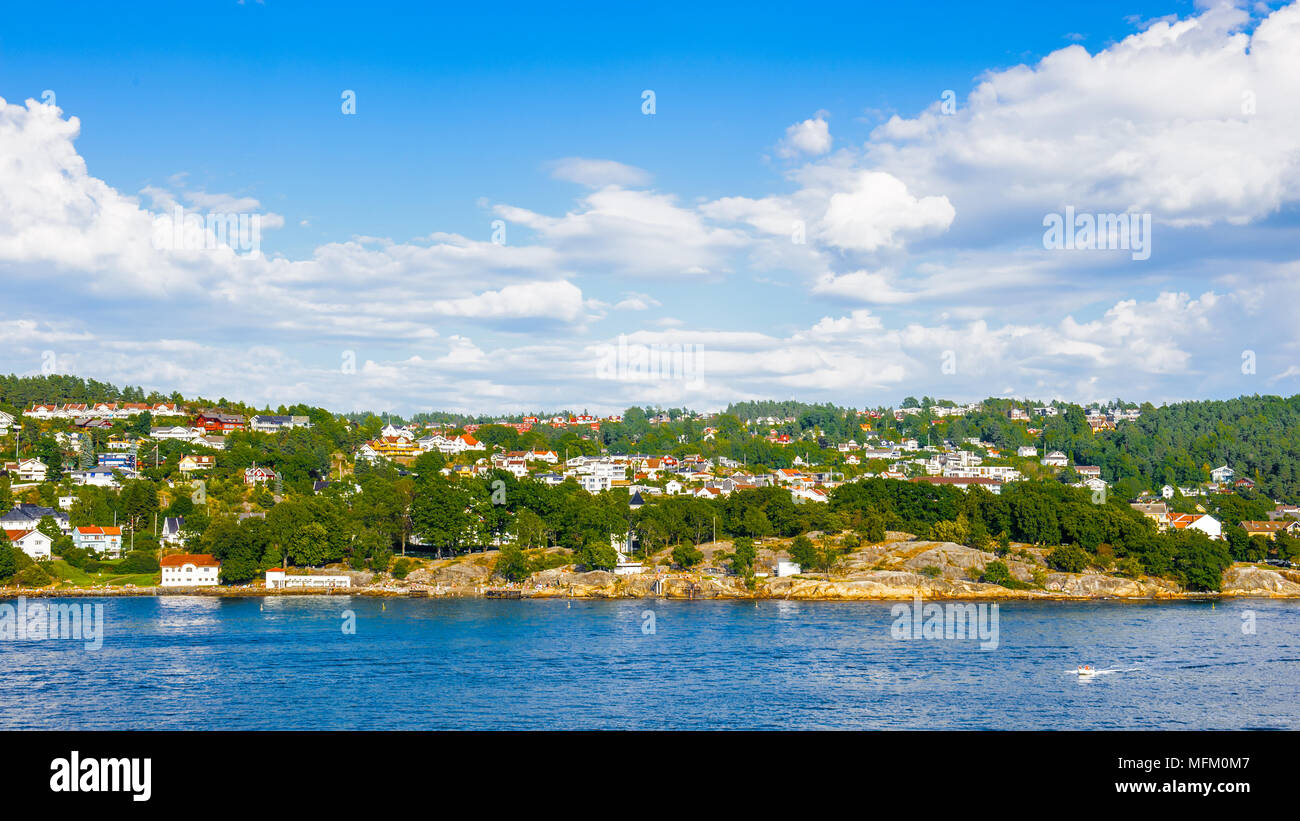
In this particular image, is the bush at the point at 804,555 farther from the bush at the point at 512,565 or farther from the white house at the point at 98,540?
A: the white house at the point at 98,540

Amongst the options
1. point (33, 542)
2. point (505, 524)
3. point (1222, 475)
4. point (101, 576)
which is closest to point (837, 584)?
point (505, 524)

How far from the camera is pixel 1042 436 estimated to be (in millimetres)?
82875

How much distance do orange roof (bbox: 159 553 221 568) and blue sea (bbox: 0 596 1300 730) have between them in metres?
4.57

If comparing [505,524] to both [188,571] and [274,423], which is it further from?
[274,423]

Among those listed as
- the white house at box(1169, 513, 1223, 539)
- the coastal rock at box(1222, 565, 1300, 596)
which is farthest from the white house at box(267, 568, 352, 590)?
the white house at box(1169, 513, 1223, 539)

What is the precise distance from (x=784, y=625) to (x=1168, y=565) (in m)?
16.5

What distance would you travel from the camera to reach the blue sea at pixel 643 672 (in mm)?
14711

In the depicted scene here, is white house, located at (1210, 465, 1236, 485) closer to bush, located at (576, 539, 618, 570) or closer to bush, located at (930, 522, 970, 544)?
bush, located at (930, 522, 970, 544)

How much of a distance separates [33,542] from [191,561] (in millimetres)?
6206

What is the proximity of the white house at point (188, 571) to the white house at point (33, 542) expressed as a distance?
470cm
